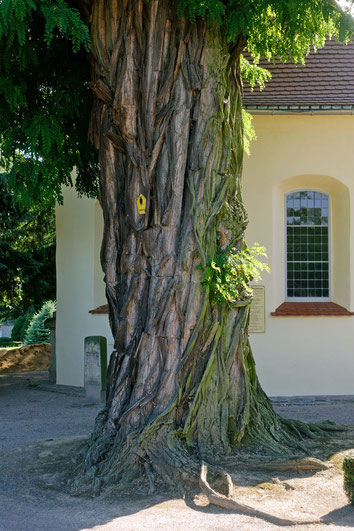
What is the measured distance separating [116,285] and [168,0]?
3.21 meters

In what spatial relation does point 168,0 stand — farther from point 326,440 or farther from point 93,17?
point 326,440

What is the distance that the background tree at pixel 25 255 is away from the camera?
1553 cm

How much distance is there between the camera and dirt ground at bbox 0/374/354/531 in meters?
5.39

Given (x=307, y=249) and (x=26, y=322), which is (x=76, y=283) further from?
(x=26, y=322)

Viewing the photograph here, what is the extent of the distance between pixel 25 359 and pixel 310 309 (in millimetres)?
10513

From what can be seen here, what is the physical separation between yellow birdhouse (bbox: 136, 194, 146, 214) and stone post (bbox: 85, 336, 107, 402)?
6150mm

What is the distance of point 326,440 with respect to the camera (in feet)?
26.4

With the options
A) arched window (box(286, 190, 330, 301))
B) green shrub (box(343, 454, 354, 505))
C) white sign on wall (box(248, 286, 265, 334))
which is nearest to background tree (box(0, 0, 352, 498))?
green shrub (box(343, 454, 354, 505))

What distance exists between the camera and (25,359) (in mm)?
20469

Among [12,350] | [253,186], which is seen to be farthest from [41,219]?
[253,186]

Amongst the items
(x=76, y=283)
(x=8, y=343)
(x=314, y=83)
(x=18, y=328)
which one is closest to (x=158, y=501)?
(x=76, y=283)

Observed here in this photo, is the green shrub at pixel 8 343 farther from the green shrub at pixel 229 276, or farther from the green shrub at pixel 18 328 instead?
the green shrub at pixel 229 276

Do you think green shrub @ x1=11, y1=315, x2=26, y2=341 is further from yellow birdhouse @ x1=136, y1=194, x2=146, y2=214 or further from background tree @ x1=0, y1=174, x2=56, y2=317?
yellow birdhouse @ x1=136, y1=194, x2=146, y2=214

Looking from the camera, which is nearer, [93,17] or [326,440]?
[93,17]
